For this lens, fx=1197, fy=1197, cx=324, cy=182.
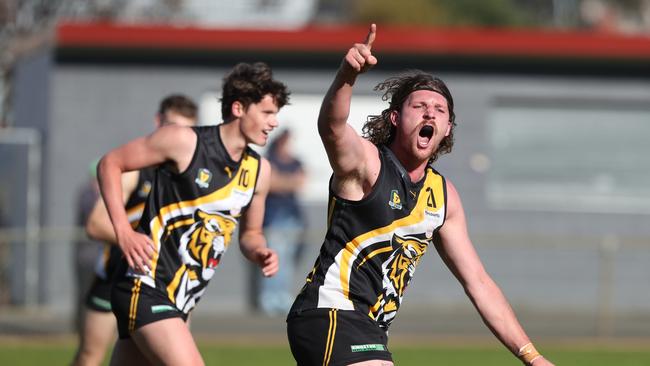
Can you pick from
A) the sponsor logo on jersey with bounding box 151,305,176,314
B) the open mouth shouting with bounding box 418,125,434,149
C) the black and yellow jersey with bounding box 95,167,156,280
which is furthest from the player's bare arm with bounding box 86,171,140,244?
the open mouth shouting with bounding box 418,125,434,149

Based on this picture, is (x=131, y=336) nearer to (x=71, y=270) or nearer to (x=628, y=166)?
(x=71, y=270)

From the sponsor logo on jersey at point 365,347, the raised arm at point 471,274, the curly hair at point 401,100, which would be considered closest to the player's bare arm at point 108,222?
the curly hair at point 401,100

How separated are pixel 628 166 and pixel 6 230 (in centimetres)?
833

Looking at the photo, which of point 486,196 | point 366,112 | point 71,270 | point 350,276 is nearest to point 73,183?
point 71,270

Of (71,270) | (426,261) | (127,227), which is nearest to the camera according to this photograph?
(127,227)

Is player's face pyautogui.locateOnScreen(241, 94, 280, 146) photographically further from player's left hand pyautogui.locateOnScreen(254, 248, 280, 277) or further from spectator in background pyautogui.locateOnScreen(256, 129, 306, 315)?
spectator in background pyautogui.locateOnScreen(256, 129, 306, 315)

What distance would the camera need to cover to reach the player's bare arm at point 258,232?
6.48 m

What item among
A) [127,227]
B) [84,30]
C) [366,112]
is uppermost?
[84,30]

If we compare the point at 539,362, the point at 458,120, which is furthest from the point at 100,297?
the point at 458,120

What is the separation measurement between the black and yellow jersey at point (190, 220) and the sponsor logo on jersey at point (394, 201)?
1377 mm

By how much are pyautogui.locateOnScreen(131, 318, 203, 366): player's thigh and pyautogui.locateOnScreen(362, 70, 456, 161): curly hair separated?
1400 millimetres

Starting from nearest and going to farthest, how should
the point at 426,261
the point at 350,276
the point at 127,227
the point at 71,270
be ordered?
the point at 350,276 → the point at 127,227 → the point at 71,270 → the point at 426,261

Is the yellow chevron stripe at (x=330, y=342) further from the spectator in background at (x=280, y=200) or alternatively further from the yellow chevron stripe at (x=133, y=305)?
the spectator in background at (x=280, y=200)

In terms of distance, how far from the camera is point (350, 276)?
5262mm
